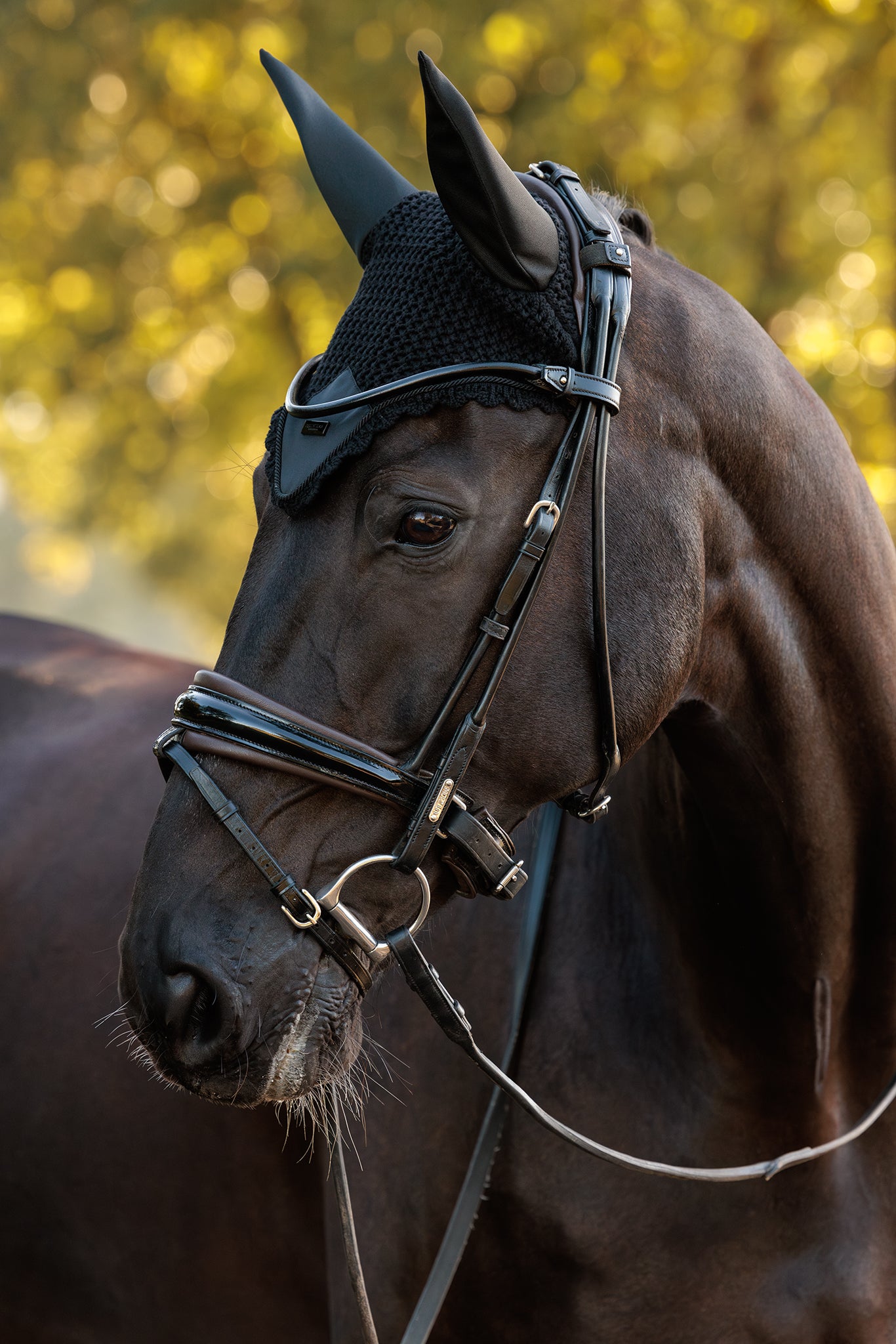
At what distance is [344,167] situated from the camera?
2115 millimetres

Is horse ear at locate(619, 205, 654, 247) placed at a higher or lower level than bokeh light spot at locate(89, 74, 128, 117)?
lower

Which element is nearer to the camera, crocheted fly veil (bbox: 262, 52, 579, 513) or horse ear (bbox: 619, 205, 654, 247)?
crocheted fly veil (bbox: 262, 52, 579, 513)

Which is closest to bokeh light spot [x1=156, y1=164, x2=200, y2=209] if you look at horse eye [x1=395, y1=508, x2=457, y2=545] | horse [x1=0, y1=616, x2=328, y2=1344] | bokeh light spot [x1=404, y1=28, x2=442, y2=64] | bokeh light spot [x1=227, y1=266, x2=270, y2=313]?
bokeh light spot [x1=227, y1=266, x2=270, y2=313]

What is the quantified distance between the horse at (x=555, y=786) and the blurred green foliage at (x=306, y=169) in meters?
6.36

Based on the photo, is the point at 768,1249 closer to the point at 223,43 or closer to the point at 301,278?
the point at 301,278

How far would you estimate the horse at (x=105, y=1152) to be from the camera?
9.13 feet

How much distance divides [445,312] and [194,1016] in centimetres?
113

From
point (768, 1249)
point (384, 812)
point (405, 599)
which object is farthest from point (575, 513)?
point (768, 1249)

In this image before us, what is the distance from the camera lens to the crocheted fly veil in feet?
5.76

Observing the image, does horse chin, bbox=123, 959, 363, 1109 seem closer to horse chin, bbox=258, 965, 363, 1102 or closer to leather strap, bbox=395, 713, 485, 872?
horse chin, bbox=258, 965, 363, 1102

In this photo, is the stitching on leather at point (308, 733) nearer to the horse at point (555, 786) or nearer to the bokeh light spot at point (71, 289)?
the horse at point (555, 786)

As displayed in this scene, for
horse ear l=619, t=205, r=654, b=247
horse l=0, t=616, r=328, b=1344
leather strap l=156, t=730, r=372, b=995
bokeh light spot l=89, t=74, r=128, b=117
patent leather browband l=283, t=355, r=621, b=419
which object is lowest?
horse l=0, t=616, r=328, b=1344

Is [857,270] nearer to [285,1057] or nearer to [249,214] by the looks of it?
[249,214]

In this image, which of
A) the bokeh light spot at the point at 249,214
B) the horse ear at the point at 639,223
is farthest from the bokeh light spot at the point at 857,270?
the horse ear at the point at 639,223
